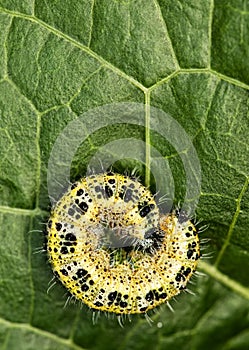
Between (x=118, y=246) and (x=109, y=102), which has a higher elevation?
(x=109, y=102)

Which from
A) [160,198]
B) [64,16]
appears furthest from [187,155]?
[64,16]

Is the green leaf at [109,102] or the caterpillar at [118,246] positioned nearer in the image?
the green leaf at [109,102]

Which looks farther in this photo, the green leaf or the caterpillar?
the caterpillar

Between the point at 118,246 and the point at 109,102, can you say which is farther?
the point at 118,246

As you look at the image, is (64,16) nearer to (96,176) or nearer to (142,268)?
(96,176)
